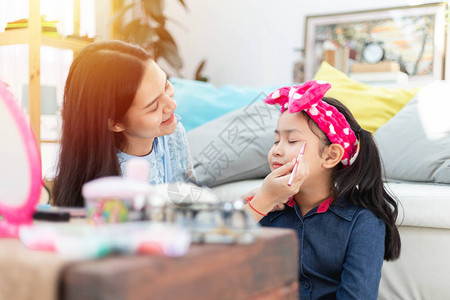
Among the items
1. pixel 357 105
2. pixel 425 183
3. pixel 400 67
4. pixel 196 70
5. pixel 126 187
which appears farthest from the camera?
pixel 196 70

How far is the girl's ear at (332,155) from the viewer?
4.23 feet

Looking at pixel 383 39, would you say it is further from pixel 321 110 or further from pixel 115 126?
pixel 115 126

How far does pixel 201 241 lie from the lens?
540 mm

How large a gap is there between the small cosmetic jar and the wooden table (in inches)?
3.1

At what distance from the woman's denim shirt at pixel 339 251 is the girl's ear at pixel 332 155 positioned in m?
0.10

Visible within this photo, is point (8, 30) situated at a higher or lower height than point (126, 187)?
higher

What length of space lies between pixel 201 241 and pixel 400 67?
2644 mm

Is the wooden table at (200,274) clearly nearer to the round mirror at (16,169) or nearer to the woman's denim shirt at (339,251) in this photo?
the round mirror at (16,169)

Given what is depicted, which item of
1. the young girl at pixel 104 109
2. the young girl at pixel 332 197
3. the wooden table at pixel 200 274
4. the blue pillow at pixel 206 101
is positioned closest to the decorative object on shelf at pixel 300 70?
the blue pillow at pixel 206 101

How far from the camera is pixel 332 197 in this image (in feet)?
4.36

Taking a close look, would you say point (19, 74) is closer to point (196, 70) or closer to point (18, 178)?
point (196, 70)

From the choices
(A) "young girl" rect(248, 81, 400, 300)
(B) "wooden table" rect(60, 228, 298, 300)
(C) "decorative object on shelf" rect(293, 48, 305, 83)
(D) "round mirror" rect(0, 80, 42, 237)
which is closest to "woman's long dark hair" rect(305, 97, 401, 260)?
(A) "young girl" rect(248, 81, 400, 300)

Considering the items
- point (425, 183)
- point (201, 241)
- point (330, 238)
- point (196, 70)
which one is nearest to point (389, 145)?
point (425, 183)

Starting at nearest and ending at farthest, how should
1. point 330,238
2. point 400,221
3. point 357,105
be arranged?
point 330,238 < point 400,221 < point 357,105
